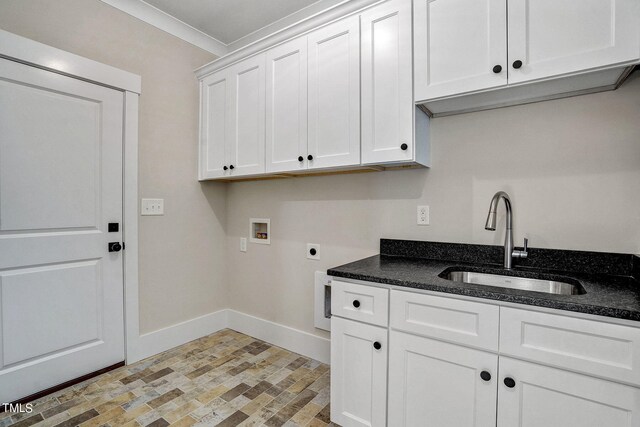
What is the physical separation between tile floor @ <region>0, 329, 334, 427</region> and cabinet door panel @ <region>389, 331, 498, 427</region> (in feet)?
1.80

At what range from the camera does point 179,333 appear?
2631 millimetres

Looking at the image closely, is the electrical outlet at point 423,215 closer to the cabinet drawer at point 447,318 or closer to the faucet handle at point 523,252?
the faucet handle at point 523,252

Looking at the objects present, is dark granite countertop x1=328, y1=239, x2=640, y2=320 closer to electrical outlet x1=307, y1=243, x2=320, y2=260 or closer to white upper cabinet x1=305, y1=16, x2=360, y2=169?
electrical outlet x1=307, y1=243, x2=320, y2=260

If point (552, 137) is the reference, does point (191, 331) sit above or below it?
below

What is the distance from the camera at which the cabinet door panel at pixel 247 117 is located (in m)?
2.29

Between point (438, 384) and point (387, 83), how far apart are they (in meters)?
1.48

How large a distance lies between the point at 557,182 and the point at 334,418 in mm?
1641

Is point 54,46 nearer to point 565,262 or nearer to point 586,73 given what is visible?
point 586,73

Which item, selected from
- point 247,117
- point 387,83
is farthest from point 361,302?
point 247,117

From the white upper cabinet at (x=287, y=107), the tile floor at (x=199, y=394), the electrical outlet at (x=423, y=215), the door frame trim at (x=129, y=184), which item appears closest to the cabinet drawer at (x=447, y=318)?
the electrical outlet at (x=423, y=215)

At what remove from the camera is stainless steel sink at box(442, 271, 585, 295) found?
1.50m

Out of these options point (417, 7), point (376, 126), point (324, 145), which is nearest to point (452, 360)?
point (376, 126)

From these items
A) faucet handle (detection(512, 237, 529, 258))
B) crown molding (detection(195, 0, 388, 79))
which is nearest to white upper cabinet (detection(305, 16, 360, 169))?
crown molding (detection(195, 0, 388, 79))

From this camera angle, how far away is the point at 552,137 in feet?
5.28
